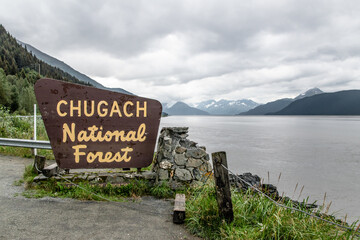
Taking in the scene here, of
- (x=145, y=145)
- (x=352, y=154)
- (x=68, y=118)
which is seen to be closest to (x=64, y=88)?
(x=68, y=118)

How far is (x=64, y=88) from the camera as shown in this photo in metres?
5.50

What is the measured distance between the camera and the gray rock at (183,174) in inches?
228

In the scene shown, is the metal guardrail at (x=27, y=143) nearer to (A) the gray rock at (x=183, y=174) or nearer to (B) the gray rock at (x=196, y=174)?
(A) the gray rock at (x=183, y=174)

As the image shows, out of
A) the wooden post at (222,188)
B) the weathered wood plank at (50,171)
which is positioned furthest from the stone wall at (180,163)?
the weathered wood plank at (50,171)

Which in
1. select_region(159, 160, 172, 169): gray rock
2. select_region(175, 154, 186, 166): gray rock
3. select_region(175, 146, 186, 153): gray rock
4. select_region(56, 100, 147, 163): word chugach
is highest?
select_region(56, 100, 147, 163): word chugach

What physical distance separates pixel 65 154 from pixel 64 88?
1556mm

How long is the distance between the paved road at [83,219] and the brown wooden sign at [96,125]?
106cm

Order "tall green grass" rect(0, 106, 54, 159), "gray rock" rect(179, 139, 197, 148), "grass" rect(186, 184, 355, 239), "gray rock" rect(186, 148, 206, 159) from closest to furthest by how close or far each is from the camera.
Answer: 1. "grass" rect(186, 184, 355, 239)
2. "gray rock" rect(186, 148, 206, 159)
3. "gray rock" rect(179, 139, 197, 148)
4. "tall green grass" rect(0, 106, 54, 159)

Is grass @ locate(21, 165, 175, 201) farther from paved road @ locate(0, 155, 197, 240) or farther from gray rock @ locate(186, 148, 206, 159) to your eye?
gray rock @ locate(186, 148, 206, 159)

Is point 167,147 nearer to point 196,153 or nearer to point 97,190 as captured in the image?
point 196,153

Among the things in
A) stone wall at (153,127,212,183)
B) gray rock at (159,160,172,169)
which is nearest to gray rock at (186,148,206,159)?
stone wall at (153,127,212,183)

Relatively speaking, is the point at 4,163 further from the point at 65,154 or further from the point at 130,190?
the point at 130,190

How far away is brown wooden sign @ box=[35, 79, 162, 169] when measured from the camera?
5500mm

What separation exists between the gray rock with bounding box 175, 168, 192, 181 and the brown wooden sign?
31.7 inches
